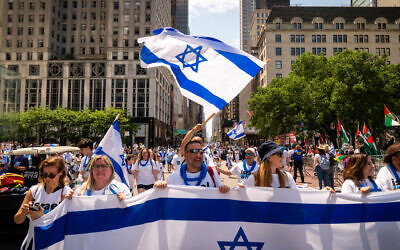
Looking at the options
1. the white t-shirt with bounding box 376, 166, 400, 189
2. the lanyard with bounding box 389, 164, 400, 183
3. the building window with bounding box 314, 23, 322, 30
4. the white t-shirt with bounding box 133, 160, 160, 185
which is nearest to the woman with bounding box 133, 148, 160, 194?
the white t-shirt with bounding box 133, 160, 160, 185

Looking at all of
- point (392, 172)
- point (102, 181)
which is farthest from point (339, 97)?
point (102, 181)

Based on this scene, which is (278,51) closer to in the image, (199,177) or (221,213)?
(199,177)

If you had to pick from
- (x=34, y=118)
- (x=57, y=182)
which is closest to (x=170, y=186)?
(x=57, y=182)

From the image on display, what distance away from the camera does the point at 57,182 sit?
376 cm

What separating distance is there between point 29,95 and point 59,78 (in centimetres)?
917

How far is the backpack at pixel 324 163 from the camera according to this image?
456 inches

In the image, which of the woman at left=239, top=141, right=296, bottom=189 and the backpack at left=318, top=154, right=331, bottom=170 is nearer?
the woman at left=239, top=141, right=296, bottom=189

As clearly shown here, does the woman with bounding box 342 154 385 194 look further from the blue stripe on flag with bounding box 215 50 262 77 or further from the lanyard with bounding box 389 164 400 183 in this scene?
the blue stripe on flag with bounding box 215 50 262 77

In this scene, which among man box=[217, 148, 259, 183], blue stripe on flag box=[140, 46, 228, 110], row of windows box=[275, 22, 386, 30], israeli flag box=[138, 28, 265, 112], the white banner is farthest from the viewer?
row of windows box=[275, 22, 386, 30]

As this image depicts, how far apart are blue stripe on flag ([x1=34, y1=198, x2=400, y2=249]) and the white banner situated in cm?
1

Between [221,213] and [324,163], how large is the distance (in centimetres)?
939

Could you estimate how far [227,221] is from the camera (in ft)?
12.0

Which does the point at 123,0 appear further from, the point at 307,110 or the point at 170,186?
the point at 170,186

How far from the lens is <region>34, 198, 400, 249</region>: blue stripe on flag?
365cm
